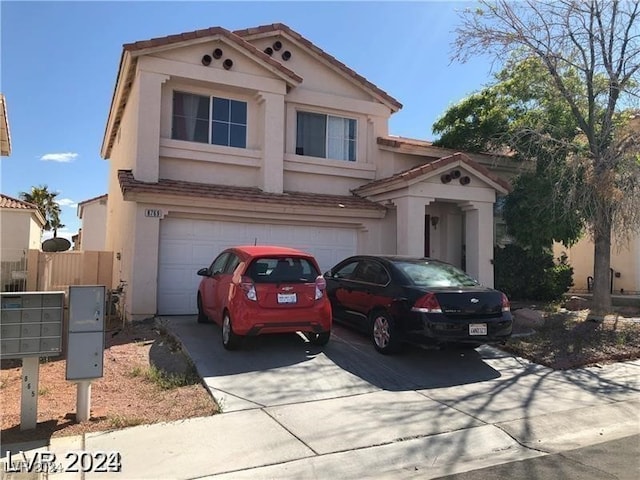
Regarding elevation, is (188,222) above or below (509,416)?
above

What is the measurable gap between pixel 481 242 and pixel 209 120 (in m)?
7.75

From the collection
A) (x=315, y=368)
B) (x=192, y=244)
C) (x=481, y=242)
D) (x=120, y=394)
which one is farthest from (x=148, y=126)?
(x=481, y=242)

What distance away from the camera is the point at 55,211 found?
177 ft

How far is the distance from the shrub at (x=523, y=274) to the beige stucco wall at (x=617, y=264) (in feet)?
12.7

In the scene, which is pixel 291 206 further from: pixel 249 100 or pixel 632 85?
pixel 632 85

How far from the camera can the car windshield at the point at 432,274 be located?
342 inches

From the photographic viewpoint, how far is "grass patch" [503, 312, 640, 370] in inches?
350

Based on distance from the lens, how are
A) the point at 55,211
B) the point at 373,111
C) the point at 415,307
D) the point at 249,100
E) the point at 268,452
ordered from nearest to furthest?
the point at 268,452 < the point at 415,307 < the point at 249,100 < the point at 373,111 < the point at 55,211

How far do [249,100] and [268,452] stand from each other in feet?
34.4

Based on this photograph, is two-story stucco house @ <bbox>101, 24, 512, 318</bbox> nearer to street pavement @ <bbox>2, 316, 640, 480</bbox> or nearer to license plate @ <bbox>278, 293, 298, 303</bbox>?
street pavement @ <bbox>2, 316, 640, 480</bbox>

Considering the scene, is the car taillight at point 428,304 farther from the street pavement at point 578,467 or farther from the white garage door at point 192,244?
the white garage door at point 192,244

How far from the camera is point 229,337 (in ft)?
27.5

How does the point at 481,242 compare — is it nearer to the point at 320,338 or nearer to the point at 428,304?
the point at 428,304

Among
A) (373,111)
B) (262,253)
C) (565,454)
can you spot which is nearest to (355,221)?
(373,111)
